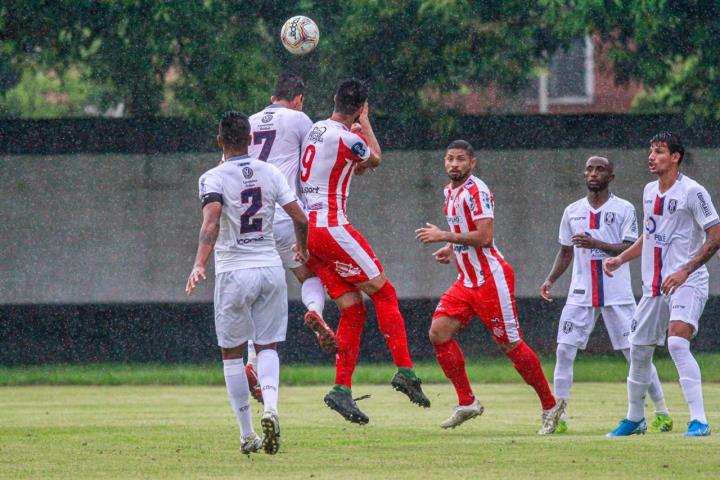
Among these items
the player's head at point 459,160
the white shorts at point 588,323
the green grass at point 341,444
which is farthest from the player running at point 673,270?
the white shorts at point 588,323

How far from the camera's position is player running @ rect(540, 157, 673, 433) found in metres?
12.4

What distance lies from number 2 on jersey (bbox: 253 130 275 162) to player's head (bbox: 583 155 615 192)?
3.20 m

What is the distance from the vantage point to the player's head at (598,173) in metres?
12.5

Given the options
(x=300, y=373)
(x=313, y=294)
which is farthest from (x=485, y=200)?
(x=300, y=373)

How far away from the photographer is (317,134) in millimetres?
10609

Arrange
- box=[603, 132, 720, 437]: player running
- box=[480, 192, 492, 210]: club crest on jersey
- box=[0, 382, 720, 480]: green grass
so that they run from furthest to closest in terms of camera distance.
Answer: box=[480, 192, 492, 210]: club crest on jersey < box=[603, 132, 720, 437]: player running < box=[0, 382, 720, 480]: green grass

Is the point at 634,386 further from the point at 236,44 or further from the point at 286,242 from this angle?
the point at 236,44

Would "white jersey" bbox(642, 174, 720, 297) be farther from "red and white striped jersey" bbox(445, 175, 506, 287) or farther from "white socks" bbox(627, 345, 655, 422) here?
"red and white striped jersey" bbox(445, 175, 506, 287)

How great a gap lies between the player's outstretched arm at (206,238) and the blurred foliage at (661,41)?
437 inches

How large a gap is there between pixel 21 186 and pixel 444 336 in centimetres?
1201

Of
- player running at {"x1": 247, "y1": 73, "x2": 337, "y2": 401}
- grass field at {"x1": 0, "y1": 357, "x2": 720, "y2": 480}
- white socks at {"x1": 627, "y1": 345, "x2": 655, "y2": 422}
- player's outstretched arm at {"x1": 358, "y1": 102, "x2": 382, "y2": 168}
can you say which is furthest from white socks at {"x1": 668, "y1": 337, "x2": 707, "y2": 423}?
player running at {"x1": 247, "y1": 73, "x2": 337, "y2": 401}

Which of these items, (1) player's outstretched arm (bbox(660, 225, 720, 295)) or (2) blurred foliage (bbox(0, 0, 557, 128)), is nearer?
(1) player's outstretched arm (bbox(660, 225, 720, 295))

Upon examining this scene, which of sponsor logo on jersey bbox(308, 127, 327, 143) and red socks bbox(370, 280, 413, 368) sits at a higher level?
sponsor logo on jersey bbox(308, 127, 327, 143)

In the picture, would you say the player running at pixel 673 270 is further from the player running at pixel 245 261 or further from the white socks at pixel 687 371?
the player running at pixel 245 261
